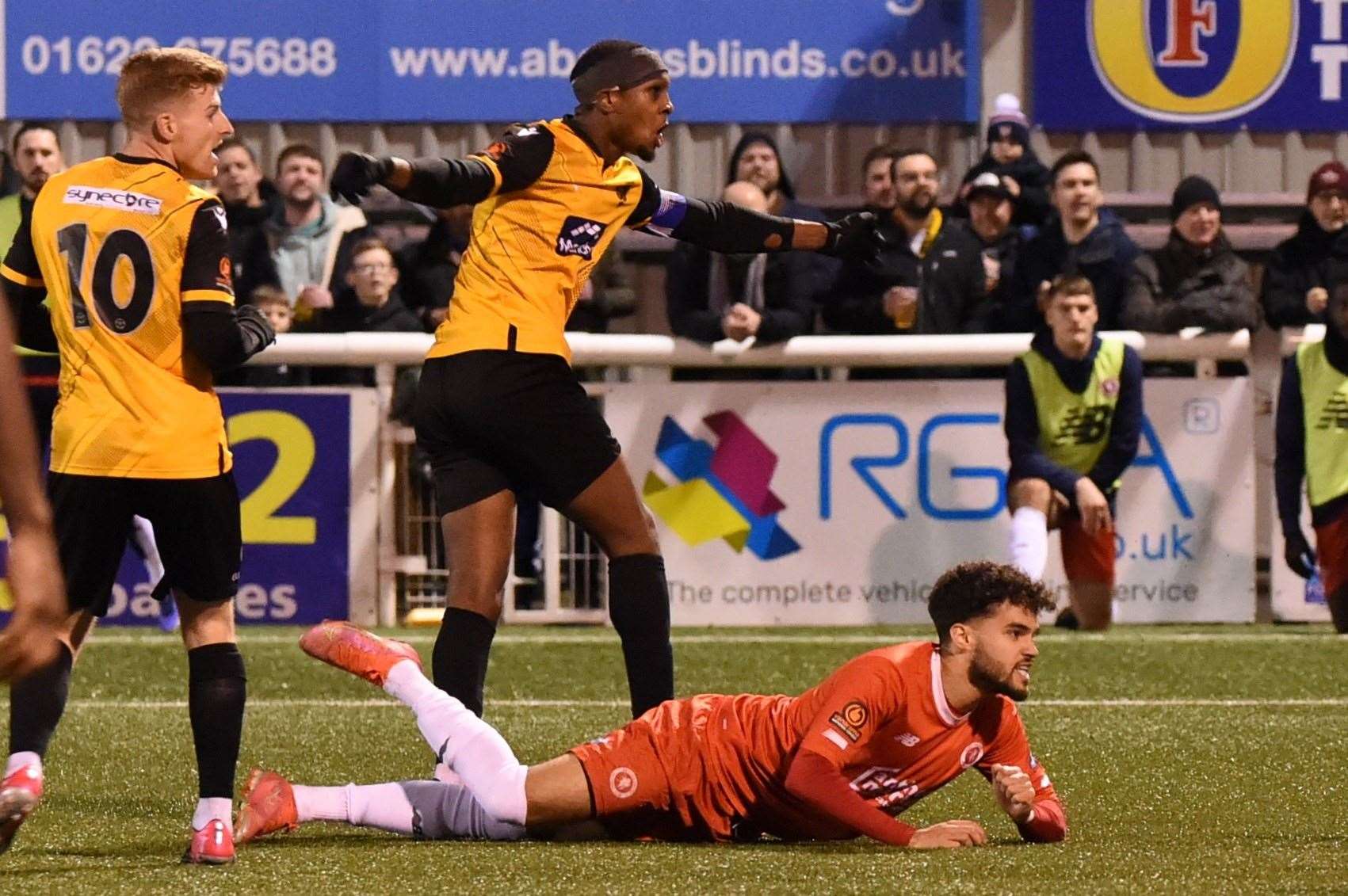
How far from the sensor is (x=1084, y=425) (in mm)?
10609

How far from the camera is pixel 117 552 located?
5.27 m

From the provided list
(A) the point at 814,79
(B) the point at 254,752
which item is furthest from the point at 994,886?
(A) the point at 814,79

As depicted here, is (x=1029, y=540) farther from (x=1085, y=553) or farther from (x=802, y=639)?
(x=802, y=639)

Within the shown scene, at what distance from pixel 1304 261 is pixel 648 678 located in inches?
248

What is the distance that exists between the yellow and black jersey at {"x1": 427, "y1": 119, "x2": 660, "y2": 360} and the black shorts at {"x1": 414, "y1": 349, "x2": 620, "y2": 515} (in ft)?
0.17

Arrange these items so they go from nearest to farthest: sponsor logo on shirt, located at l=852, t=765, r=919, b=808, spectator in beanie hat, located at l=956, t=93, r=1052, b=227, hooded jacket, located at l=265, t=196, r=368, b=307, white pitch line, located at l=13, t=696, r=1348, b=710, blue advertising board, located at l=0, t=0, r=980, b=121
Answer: sponsor logo on shirt, located at l=852, t=765, r=919, b=808, white pitch line, located at l=13, t=696, r=1348, b=710, hooded jacket, located at l=265, t=196, r=368, b=307, spectator in beanie hat, located at l=956, t=93, r=1052, b=227, blue advertising board, located at l=0, t=0, r=980, b=121

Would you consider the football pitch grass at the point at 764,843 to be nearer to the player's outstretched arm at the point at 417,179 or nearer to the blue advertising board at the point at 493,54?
the player's outstretched arm at the point at 417,179

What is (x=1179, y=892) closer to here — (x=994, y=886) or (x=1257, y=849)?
(x=994, y=886)

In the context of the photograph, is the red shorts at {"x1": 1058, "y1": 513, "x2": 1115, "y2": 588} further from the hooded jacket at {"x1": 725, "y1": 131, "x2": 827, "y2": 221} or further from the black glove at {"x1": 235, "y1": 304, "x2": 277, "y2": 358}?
the black glove at {"x1": 235, "y1": 304, "x2": 277, "y2": 358}

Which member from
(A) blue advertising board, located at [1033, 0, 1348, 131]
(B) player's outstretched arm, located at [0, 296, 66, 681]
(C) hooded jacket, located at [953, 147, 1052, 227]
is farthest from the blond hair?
(A) blue advertising board, located at [1033, 0, 1348, 131]

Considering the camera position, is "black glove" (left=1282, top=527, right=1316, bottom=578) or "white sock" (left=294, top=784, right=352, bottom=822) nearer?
→ "white sock" (left=294, top=784, right=352, bottom=822)

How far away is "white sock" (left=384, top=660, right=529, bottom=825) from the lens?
5426 mm

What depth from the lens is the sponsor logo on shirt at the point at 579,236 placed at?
6078 mm

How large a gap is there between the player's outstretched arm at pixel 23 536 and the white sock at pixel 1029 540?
723 cm
